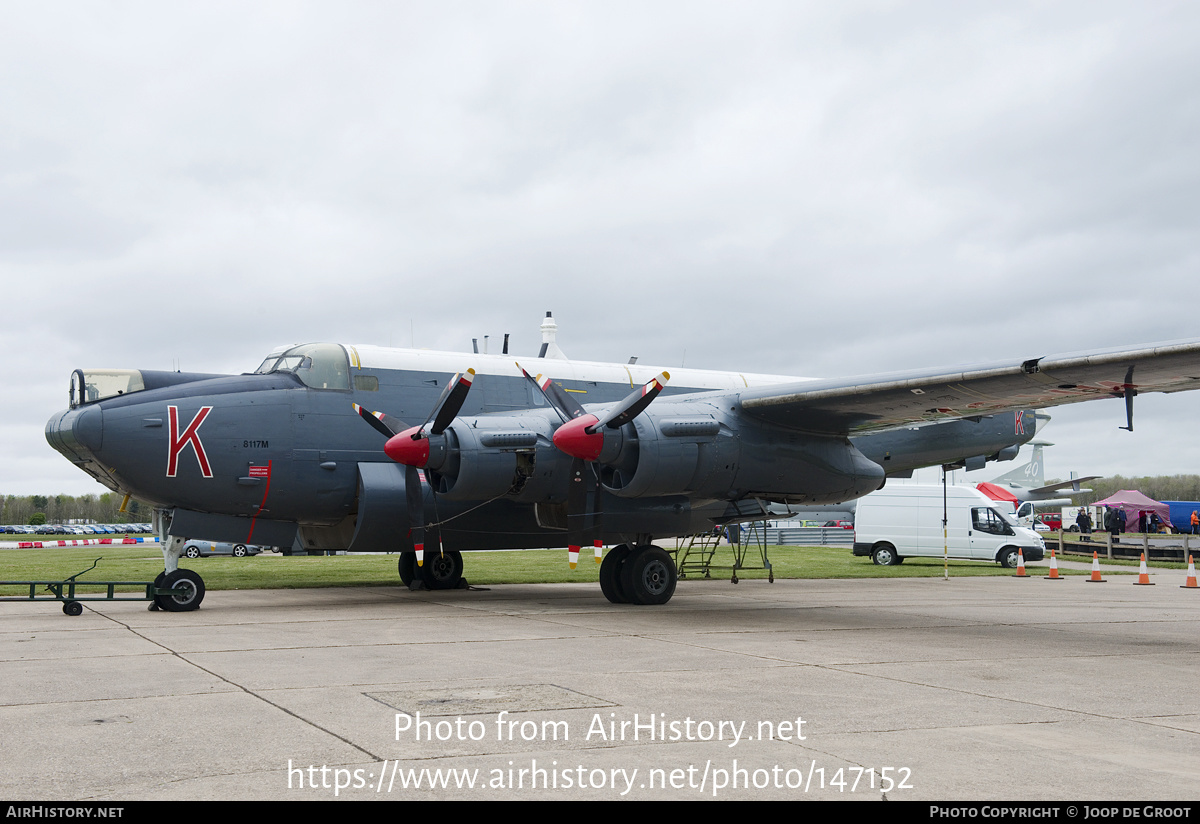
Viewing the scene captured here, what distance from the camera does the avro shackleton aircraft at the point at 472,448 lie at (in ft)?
44.7

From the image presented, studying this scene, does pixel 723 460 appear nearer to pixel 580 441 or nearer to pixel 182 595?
pixel 580 441

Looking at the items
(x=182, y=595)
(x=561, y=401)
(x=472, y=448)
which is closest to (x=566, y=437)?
(x=561, y=401)

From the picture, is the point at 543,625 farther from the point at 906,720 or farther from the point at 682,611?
the point at 906,720

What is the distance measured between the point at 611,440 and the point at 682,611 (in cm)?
327

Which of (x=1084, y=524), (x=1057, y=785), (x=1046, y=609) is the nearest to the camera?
(x=1057, y=785)

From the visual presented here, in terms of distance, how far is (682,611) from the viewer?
15.0m

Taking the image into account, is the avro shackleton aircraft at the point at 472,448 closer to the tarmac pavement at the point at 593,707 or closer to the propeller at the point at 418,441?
the propeller at the point at 418,441

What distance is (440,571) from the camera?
19.0 meters

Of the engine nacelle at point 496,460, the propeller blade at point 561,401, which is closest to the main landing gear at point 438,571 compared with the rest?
the engine nacelle at point 496,460

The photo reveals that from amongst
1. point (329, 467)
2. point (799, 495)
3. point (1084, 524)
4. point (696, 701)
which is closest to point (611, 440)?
point (799, 495)

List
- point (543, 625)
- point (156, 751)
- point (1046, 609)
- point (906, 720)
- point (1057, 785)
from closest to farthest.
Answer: point (1057, 785) < point (156, 751) < point (906, 720) < point (543, 625) < point (1046, 609)

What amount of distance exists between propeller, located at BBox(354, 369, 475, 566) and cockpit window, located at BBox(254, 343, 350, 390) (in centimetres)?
116

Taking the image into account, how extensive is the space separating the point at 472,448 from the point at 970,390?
711cm

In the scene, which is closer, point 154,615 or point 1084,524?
point 154,615
